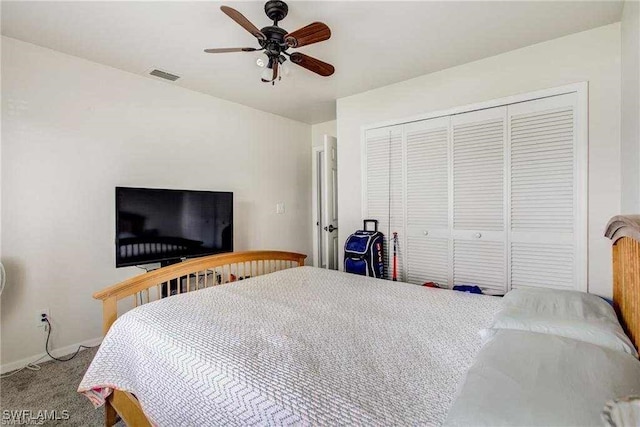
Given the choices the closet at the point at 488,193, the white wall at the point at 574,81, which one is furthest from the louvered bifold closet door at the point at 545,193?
the white wall at the point at 574,81

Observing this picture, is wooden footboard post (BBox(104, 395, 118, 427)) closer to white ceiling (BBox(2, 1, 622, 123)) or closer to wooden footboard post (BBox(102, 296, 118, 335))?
wooden footboard post (BBox(102, 296, 118, 335))

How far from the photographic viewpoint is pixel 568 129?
2.28m

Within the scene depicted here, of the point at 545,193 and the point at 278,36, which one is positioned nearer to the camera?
the point at 278,36

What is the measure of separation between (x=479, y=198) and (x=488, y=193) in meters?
0.08

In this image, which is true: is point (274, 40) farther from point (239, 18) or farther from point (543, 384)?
point (543, 384)

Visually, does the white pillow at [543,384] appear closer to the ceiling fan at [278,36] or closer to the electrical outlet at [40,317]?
the ceiling fan at [278,36]

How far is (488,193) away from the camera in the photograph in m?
2.64

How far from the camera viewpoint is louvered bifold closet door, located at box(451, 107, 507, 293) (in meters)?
2.58

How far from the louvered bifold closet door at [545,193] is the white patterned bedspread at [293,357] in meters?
0.98

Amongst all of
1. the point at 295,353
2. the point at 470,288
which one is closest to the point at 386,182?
the point at 470,288

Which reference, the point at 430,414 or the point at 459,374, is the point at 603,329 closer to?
the point at 459,374

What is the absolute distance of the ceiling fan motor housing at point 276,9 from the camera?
5.87 ft

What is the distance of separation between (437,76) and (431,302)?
2.26 metres

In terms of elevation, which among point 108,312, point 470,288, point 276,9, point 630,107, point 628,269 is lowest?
point 470,288
